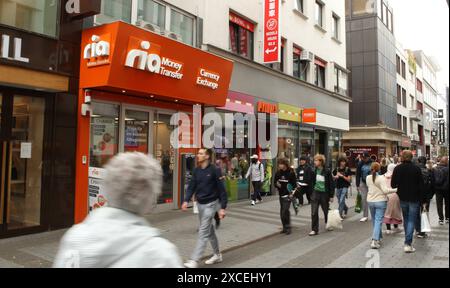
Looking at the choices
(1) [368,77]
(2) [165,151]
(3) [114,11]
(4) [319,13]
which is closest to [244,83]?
(2) [165,151]

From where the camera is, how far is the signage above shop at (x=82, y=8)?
8.52m

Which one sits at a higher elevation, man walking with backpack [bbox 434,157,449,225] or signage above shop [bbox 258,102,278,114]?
signage above shop [bbox 258,102,278,114]

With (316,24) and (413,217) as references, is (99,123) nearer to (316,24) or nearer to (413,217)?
(413,217)

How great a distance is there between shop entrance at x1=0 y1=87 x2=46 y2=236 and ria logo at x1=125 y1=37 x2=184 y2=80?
7.03 ft

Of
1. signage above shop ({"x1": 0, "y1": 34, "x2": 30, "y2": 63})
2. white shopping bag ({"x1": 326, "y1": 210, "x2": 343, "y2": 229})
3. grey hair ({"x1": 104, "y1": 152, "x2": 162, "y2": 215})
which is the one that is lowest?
white shopping bag ({"x1": 326, "y1": 210, "x2": 343, "y2": 229})

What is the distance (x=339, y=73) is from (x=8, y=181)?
2051 cm

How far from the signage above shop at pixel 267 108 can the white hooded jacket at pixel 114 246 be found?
13.9 metres

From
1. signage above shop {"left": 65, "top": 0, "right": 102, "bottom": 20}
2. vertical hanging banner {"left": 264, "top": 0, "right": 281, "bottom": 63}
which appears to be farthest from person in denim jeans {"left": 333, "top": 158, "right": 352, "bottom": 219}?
signage above shop {"left": 65, "top": 0, "right": 102, "bottom": 20}

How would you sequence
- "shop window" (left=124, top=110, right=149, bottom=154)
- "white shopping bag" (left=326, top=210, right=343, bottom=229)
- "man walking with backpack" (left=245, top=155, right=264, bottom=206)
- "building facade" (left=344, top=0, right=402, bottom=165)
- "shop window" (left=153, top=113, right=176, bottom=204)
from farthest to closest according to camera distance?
"building facade" (left=344, top=0, right=402, bottom=165) < "man walking with backpack" (left=245, top=155, right=264, bottom=206) < "shop window" (left=153, top=113, right=176, bottom=204) < "shop window" (left=124, top=110, right=149, bottom=154) < "white shopping bag" (left=326, top=210, right=343, bottom=229)

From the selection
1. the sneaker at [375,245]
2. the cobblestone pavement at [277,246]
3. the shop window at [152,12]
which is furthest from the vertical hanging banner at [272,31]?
the sneaker at [375,245]

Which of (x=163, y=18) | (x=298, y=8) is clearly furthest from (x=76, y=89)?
(x=298, y=8)

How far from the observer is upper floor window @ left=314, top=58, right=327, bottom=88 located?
70.7 feet

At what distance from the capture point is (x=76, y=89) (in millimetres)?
9172

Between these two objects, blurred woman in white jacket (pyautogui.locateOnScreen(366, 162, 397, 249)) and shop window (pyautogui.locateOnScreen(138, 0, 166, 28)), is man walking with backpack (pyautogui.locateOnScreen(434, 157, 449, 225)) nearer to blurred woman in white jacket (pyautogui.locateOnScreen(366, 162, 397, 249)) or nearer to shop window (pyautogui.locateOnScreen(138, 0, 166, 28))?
blurred woman in white jacket (pyautogui.locateOnScreen(366, 162, 397, 249))
